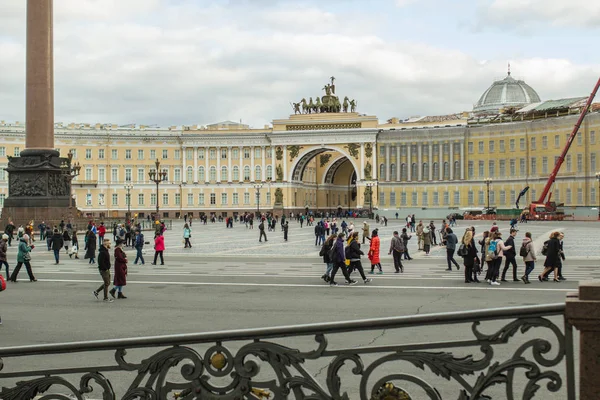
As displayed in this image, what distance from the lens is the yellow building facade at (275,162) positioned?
342ft

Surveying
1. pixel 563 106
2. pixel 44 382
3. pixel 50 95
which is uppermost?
pixel 563 106

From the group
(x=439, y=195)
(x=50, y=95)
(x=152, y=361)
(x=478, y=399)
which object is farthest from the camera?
(x=439, y=195)

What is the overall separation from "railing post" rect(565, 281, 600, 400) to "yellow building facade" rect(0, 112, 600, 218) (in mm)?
99985

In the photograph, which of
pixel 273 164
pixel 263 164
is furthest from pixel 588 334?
pixel 263 164

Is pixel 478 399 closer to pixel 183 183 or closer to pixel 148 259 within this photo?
pixel 148 259

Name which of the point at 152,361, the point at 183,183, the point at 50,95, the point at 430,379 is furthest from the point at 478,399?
the point at 183,183

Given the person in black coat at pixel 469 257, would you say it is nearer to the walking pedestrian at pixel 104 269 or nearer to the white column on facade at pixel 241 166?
the walking pedestrian at pixel 104 269

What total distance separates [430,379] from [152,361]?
185 inches

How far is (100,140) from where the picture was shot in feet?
363

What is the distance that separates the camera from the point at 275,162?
11181cm

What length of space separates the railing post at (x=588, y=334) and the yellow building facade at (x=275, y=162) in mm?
99985

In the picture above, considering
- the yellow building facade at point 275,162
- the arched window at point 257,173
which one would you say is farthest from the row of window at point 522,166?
the arched window at point 257,173

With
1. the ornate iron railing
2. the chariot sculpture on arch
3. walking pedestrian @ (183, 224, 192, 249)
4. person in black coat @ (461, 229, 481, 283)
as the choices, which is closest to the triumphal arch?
the chariot sculpture on arch

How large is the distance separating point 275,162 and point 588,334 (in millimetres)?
107957
